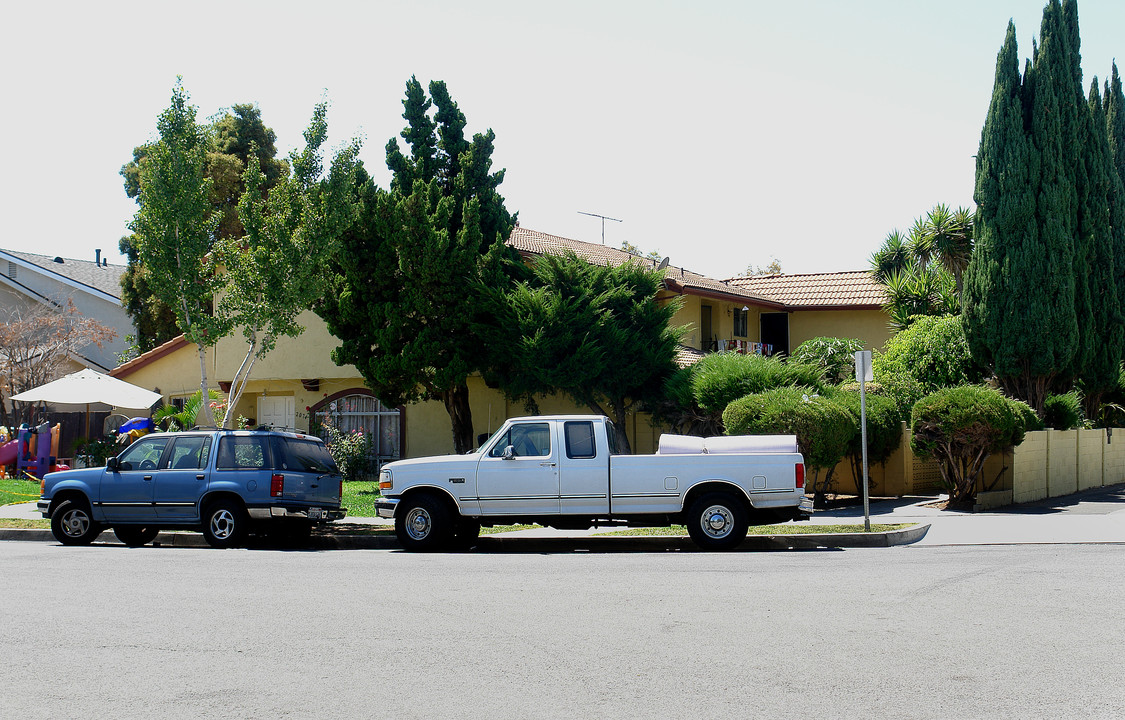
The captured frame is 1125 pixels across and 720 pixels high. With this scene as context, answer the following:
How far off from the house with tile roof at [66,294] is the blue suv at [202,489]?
945 inches

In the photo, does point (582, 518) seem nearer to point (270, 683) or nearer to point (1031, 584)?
point (1031, 584)

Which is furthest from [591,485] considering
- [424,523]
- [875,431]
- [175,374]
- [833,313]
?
[833,313]

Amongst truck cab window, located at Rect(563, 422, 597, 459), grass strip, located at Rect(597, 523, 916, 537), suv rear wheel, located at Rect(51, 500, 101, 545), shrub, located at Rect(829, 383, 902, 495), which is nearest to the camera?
truck cab window, located at Rect(563, 422, 597, 459)

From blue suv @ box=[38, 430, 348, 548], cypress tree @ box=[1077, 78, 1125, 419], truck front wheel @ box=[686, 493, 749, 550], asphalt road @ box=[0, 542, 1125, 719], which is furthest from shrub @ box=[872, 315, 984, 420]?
blue suv @ box=[38, 430, 348, 548]

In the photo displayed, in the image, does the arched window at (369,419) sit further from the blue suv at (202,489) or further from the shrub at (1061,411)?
the shrub at (1061,411)

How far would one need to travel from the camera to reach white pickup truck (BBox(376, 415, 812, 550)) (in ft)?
45.0

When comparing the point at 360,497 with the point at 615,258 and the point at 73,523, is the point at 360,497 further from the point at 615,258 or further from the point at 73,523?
the point at 615,258

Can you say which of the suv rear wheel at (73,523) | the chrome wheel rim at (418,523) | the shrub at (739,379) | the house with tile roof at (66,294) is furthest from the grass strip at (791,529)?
the house with tile roof at (66,294)

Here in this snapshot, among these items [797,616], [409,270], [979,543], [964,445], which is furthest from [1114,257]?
[797,616]

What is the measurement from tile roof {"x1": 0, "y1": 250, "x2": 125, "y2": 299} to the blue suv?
86.1 feet

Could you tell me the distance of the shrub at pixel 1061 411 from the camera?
24.7m

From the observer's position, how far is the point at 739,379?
2128 centimetres

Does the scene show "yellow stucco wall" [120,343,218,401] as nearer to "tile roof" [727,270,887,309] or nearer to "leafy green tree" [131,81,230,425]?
"leafy green tree" [131,81,230,425]

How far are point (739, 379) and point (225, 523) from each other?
1094 centimetres
